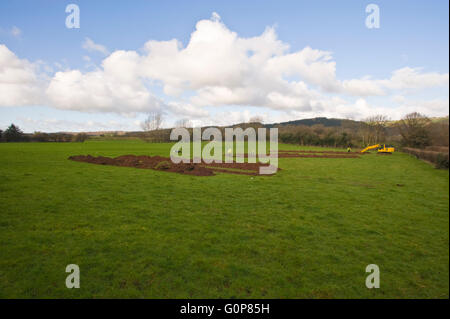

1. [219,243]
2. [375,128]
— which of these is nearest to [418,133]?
[219,243]

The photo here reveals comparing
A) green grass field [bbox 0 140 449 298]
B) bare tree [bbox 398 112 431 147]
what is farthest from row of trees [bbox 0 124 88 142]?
bare tree [bbox 398 112 431 147]

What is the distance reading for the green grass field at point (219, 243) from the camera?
4281 millimetres

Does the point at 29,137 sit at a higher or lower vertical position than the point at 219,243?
higher

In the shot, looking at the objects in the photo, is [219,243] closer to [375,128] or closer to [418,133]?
[418,133]

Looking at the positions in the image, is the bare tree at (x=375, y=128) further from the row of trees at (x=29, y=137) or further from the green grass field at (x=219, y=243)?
the row of trees at (x=29, y=137)

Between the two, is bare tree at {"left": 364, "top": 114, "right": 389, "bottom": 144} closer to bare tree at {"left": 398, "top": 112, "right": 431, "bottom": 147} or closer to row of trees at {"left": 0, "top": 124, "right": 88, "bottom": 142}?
bare tree at {"left": 398, "top": 112, "right": 431, "bottom": 147}

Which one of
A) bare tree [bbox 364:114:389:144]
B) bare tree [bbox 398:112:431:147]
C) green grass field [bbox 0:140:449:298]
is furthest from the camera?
bare tree [bbox 364:114:389:144]

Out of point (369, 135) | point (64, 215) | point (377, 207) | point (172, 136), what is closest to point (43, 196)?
point (64, 215)

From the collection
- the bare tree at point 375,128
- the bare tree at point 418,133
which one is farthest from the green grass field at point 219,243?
the bare tree at point 375,128

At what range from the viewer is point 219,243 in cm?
604

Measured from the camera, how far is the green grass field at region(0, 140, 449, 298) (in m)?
4.28

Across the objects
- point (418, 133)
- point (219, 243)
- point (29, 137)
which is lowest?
point (219, 243)
